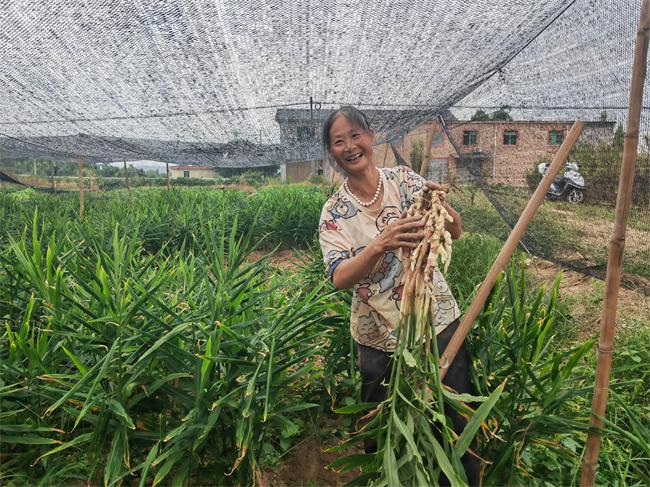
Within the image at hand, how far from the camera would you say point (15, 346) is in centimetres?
144

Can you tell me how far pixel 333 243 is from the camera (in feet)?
4.04

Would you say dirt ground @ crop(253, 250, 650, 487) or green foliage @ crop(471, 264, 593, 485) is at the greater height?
Answer: green foliage @ crop(471, 264, 593, 485)

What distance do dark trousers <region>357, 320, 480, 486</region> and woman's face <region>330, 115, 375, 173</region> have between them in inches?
21.4

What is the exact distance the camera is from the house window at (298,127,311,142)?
18.2ft

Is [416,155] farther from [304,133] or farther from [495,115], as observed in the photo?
[495,115]

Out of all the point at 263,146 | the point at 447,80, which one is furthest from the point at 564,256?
the point at 263,146

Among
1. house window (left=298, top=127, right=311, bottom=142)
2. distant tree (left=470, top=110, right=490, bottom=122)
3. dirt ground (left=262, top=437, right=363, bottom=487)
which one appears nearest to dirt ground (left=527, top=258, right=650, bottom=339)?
distant tree (left=470, top=110, right=490, bottom=122)

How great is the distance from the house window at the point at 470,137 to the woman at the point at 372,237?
122 inches

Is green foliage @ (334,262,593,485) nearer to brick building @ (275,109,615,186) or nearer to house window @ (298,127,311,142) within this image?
brick building @ (275,109,615,186)

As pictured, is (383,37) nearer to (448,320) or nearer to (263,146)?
(448,320)

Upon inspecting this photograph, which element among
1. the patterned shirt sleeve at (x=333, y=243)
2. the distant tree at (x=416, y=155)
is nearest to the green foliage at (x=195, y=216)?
the distant tree at (x=416, y=155)

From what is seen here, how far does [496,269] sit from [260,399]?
0.86 meters

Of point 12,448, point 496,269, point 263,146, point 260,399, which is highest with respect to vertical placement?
point 263,146

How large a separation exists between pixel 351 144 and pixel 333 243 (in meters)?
0.29
